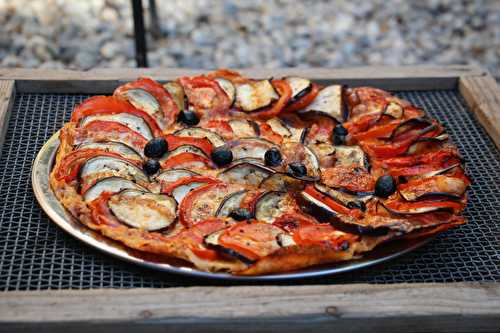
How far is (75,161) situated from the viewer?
4.04 metres

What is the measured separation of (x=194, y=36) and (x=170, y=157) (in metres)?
5.15

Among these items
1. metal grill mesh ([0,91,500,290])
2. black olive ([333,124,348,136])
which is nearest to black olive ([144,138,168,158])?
metal grill mesh ([0,91,500,290])

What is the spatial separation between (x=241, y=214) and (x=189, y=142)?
2.84 feet

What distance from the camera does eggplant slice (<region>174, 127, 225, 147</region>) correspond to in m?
4.45

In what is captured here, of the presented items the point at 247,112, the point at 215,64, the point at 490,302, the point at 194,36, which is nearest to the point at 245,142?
the point at 247,112

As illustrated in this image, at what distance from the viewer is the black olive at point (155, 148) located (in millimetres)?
4227

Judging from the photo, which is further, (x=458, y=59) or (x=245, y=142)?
(x=458, y=59)

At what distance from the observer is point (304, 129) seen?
470 centimetres

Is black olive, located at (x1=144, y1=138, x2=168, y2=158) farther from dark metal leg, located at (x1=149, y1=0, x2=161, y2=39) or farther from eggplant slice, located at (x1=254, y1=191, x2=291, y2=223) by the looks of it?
dark metal leg, located at (x1=149, y1=0, x2=161, y2=39)

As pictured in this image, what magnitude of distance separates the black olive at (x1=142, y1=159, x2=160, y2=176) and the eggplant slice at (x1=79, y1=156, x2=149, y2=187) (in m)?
0.04

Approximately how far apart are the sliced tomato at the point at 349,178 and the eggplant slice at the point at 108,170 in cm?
110

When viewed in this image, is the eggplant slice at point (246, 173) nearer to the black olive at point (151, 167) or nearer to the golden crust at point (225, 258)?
the black olive at point (151, 167)

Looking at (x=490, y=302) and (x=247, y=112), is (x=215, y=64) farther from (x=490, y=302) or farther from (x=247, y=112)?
(x=490, y=302)

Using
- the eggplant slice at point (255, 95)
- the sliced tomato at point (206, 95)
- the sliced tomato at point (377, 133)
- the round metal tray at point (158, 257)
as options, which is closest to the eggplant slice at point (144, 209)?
the round metal tray at point (158, 257)
